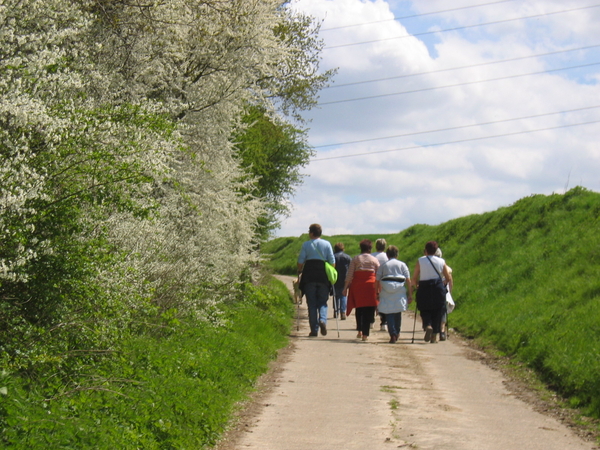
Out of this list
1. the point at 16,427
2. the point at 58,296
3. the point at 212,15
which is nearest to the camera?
the point at 16,427

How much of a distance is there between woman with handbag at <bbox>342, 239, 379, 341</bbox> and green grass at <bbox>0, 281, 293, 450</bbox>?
170 inches

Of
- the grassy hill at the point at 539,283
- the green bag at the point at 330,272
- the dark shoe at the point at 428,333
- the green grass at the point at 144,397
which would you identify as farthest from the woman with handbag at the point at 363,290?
the green grass at the point at 144,397

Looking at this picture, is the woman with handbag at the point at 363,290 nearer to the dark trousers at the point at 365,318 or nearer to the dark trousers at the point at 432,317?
the dark trousers at the point at 365,318

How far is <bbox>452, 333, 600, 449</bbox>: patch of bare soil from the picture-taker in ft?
25.9

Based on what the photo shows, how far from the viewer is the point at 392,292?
572 inches

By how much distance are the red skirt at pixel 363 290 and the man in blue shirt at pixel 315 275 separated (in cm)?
50

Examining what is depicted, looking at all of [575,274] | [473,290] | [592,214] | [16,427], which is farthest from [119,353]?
[592,214]

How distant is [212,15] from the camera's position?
523 inches

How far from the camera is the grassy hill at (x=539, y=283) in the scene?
10891 millimetres

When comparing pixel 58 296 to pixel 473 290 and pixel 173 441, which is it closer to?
pixel 173 441

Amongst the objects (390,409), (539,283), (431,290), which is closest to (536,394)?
(390,409)

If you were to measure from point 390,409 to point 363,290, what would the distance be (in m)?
6.70

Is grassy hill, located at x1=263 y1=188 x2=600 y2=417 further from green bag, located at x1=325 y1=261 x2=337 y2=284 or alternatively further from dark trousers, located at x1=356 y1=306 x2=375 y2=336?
green bag, located at x1=325 y1=261 x2=337 y2=284

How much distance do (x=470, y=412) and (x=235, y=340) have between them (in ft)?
13.0
